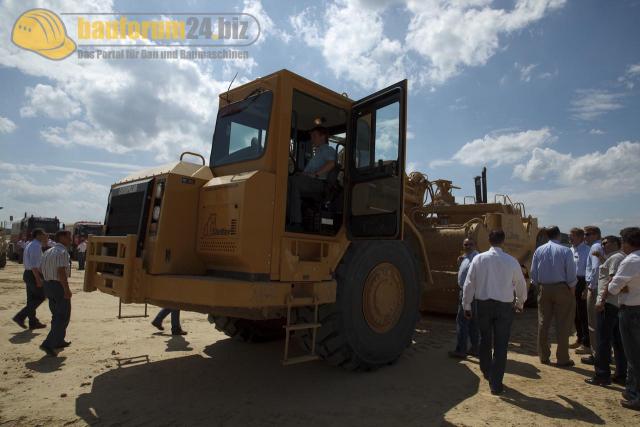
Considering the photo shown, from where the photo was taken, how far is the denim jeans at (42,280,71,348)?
5.49 metres

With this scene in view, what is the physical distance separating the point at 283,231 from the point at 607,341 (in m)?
3.68

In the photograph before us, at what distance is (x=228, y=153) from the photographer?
4844mm

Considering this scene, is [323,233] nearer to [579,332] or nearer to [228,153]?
[228,153]

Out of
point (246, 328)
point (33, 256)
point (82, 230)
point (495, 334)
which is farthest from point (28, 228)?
point (495, 334)

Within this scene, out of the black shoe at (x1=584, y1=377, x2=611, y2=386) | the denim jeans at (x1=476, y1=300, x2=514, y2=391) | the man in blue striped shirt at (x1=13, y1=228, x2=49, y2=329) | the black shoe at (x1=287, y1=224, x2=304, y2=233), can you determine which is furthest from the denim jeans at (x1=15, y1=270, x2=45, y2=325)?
the black shoe at (x1=584, y1=377, x2=611, y2=386)

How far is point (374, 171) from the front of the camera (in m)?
4.72

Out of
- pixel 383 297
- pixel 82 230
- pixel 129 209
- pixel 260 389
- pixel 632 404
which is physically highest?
pixel 82 230

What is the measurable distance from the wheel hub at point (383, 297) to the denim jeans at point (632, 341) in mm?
2193

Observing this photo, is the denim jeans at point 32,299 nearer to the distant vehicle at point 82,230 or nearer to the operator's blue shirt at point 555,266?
the operator's blue shirt at point 555,266

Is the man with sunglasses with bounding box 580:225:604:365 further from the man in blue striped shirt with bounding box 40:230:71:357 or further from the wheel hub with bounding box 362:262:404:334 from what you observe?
the man in blue striped shirt with bounding box 40:230:71:357

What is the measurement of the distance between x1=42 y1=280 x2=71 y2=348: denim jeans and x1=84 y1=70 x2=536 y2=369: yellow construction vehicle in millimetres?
1408

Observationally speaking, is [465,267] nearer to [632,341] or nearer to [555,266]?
[555,266]

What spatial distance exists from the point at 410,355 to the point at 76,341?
4.79m

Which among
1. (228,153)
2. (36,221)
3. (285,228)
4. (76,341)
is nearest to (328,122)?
(228,153)
